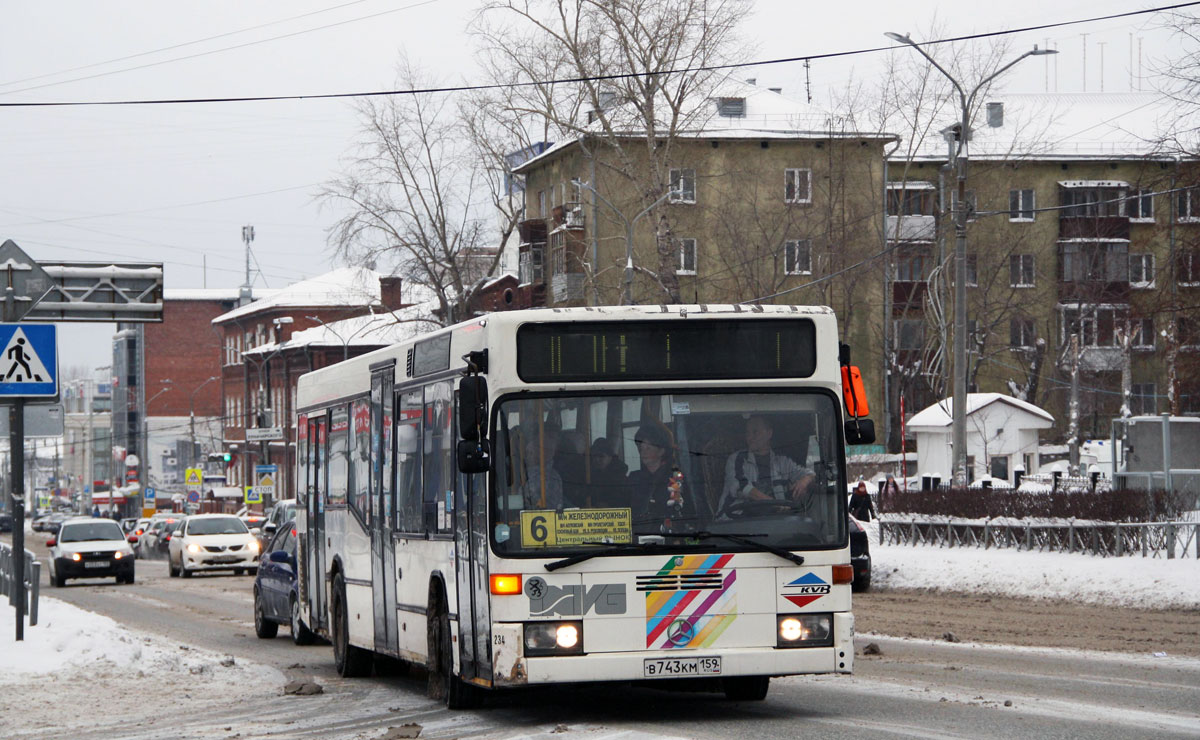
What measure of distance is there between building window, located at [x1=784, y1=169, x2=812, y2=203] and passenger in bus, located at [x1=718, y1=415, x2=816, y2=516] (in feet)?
183

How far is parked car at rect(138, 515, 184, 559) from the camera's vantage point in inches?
2270

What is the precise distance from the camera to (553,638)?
1084 centimetres

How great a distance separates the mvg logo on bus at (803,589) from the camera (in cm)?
1105

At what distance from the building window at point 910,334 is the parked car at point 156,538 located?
93.2 feet

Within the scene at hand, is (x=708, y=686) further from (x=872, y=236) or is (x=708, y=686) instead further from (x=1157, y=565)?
(x=872, y=236)

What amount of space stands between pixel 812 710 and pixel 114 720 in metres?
4.93

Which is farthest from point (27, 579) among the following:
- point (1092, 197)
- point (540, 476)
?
point (1092, 197)

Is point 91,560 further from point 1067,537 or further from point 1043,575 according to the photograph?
point 1043,575

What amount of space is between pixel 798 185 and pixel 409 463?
55.7m

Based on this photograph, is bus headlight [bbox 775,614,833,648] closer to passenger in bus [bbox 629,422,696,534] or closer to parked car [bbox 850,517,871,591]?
passenger in bus [bbox 629,422,696,534]

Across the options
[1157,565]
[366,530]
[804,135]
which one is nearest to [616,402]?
[366,530]

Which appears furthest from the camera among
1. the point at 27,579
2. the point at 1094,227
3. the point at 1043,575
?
the point at 1094,227

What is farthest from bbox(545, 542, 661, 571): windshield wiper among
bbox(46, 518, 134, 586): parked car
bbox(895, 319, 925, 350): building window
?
bbox(895, 319, 925, 350): building window

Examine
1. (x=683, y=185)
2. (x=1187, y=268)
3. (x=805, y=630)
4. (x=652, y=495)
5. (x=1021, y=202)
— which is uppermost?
(x=1021, y=202)
